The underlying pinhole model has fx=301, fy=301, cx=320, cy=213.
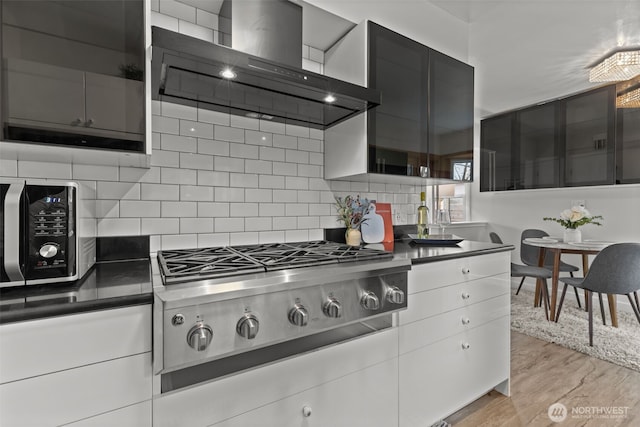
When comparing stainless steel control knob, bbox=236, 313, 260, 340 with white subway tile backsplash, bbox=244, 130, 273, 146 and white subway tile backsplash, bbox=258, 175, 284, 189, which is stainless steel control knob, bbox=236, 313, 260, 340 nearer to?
white subway tile backsplash, bbox=258, 175, 284, 189

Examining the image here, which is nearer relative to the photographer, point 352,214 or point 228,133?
point 228,133

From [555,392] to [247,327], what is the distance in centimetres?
223

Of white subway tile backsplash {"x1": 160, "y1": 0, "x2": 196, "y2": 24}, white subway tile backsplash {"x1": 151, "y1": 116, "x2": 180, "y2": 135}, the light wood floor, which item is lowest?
the light wood floor

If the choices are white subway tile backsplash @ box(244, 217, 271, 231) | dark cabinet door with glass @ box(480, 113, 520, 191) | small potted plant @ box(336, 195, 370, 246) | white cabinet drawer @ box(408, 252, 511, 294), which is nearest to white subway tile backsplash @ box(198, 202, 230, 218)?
white subway tile backsplash @ box(244, 217, 271, 231)

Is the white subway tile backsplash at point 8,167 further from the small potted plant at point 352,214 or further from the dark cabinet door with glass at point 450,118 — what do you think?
the dark cabinet door with glass at point 450,118

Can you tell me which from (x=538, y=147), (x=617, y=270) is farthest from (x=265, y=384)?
(x=538, y=147)

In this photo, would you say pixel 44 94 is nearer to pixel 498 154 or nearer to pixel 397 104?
pixel 397 104

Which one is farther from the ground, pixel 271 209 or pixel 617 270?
pixel 271 209

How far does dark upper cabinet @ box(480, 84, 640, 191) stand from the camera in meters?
3.28

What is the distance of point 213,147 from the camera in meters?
1.65

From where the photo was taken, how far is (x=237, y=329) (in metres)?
0.94

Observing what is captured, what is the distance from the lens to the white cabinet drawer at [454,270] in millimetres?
1462

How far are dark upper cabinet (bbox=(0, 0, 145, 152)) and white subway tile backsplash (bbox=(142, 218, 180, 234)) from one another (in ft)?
1.66

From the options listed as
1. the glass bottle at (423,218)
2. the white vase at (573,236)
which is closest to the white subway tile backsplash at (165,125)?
the glass bottle at (423,218)
